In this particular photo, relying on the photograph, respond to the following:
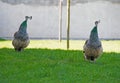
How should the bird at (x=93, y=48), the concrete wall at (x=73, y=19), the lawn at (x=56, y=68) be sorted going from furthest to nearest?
1. the concrete wall at (x=73, y=19)
2. the bird at (x=93, y=48)
3. the lawn at (x=56, y=68)

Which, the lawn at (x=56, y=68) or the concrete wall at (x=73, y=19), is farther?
the concrete wall at (x=73, y=19)

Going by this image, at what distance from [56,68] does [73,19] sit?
13.2 meters

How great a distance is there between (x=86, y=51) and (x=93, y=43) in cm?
25

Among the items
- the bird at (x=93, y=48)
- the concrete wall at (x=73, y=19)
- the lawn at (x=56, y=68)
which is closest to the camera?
the lawn at (x=56, y=68)

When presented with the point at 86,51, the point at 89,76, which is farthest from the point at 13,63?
the point at 89,76

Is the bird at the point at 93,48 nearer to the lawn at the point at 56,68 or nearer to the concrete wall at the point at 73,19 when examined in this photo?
the lawn at the point at 56,68

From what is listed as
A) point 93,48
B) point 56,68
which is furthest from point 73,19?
point 56,68

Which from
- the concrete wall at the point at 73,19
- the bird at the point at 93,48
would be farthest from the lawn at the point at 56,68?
the concrete wall at the point at 73,19

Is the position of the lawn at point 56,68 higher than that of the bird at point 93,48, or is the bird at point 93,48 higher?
the bird at point 93,48

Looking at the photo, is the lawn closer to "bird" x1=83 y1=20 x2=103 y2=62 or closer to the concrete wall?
"bird" x1=83 y1=20 x2=103 y2=62

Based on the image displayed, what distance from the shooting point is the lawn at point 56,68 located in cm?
1047

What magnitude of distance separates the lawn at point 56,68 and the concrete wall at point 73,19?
978cm

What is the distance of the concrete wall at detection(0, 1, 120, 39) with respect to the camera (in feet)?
81.9

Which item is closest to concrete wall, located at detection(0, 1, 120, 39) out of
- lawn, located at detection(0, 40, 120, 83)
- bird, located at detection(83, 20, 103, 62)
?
lawn, located at detection(0, 40, 120, 83)
